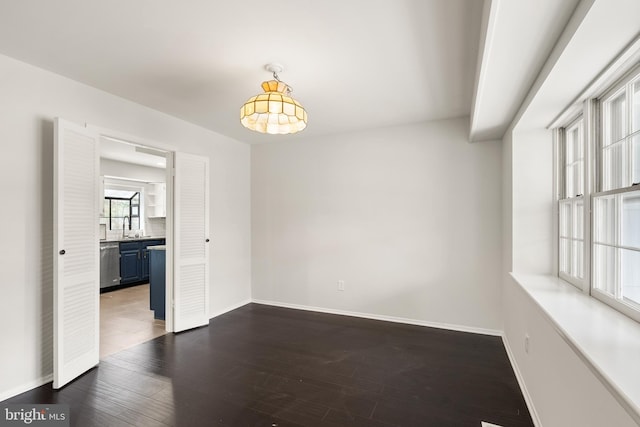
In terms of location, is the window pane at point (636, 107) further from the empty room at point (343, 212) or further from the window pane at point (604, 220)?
the window pane at point (604, 220)

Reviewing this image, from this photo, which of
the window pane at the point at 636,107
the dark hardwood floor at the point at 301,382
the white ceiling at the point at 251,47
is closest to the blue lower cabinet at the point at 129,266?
the dark hardwood floor at the point at 301,382

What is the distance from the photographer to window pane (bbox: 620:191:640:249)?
1488 mm

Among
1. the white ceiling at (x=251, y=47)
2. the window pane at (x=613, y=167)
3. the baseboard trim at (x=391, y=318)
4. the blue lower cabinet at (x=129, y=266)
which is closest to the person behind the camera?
the window pane at (x=613, y=167)

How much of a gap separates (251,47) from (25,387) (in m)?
3.03

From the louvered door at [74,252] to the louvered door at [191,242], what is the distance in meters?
0.87

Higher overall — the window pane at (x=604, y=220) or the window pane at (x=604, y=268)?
the window pane at (x=604, y=220)

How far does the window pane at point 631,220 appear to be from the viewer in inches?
58.6

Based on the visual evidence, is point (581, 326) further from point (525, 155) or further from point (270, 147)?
point (270, 147)

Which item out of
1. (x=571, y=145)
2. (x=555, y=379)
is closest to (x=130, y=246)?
(x=555, y=379)

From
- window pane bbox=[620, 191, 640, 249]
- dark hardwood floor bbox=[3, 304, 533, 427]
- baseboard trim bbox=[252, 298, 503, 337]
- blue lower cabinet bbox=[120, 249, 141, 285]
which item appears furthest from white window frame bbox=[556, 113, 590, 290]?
blue lower cabinet bbox=[120, 249, 141, 285]

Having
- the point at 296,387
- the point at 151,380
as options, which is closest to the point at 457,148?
the point at 296,387

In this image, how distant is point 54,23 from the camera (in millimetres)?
1859

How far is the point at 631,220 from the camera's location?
1547 mm

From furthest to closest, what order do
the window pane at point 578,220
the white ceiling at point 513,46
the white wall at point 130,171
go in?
the white wall at point 130,171, the window pane at point 578,220, the white ceiling at point 513,46
